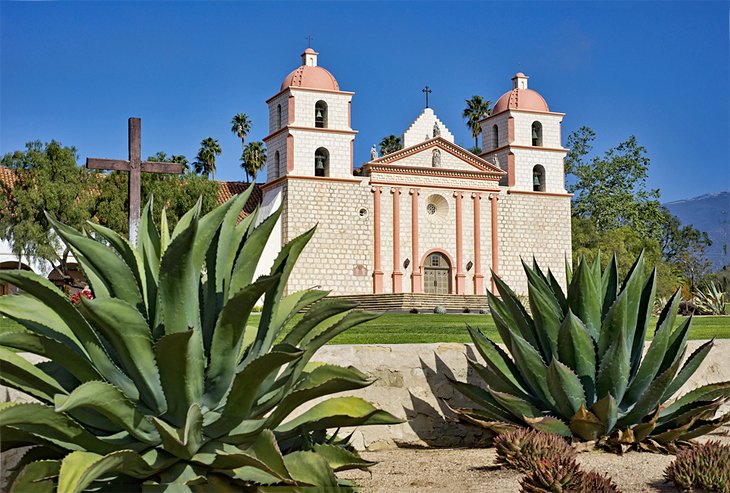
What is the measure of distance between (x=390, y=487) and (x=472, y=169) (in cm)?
3725

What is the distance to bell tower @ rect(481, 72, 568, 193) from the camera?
42781 mm

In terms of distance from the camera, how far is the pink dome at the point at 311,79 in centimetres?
3844

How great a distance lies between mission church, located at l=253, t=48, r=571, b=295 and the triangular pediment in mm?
49

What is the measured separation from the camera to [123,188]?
116 ft

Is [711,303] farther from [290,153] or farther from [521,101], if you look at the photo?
[521,101]

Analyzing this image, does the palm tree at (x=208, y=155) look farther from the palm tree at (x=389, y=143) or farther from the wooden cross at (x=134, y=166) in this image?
the wooden cross at (x=134, y=166)

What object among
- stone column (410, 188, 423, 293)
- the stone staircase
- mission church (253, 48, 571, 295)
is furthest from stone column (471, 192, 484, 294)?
the stone staircase

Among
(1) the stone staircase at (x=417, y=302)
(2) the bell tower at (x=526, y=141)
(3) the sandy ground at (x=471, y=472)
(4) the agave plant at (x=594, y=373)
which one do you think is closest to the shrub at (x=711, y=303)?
(1) the stone staircase at (x=417, y=302)

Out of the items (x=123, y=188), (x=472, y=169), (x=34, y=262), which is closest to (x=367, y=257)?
(x=472, y=169)

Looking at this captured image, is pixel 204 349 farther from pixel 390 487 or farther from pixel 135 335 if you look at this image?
pixel 390 487

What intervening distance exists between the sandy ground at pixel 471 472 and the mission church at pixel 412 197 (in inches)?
1203

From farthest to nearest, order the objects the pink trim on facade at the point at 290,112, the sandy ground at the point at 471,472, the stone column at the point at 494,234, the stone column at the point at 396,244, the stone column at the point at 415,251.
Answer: the stone column at the point at 494,234
the stone column at the point at 415,251
the stone column at the point at 396,244
the pink trim on facade at the point at 290,112
the sandy ground at the point at 471,472

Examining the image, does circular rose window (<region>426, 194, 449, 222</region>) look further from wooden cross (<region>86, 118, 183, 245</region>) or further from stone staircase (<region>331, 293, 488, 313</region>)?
wooden cross (<region>86, 118, 183, 245</region>)

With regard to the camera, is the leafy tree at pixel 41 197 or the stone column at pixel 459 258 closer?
the leafy tree at pixel 41 197
